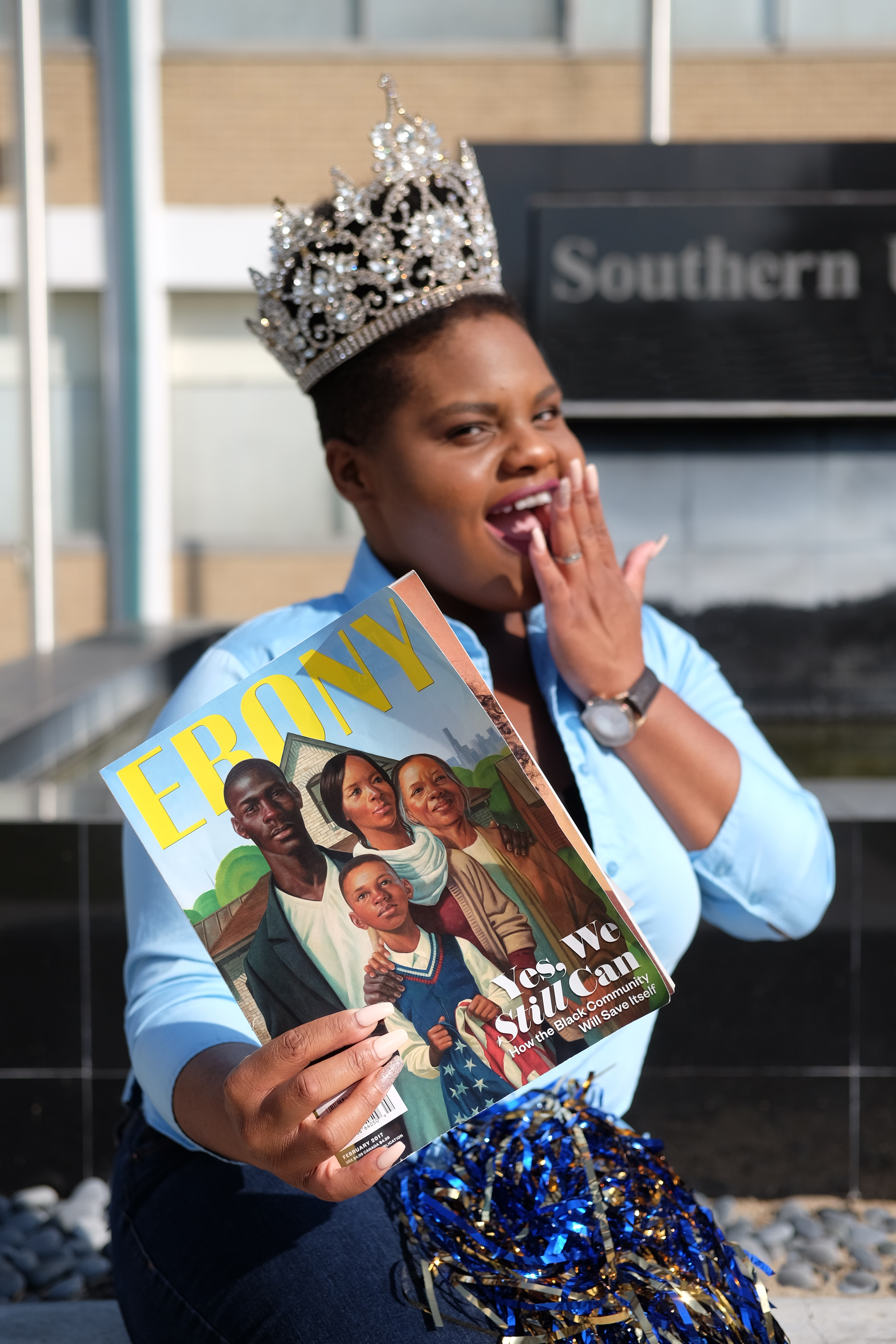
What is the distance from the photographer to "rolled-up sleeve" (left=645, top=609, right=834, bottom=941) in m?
1.31

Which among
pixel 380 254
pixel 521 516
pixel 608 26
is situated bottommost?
pixel 521 516

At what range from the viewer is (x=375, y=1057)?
0.90m

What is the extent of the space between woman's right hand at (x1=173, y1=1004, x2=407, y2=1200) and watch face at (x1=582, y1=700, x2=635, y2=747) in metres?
0.44

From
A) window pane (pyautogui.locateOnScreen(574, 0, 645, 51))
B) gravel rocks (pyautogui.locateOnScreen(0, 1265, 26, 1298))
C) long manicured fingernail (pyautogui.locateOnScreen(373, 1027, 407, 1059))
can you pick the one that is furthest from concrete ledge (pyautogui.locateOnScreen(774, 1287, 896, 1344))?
window pane (pyautogui.locateOnScreen(574, 0, 645, 51))

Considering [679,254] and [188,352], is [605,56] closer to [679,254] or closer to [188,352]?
[188,352]

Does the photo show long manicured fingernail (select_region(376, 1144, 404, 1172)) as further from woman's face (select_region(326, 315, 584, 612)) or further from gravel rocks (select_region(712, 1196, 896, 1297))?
gravel rocks (select_region(712, 1196, 896, 1297))

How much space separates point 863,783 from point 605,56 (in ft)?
26.4

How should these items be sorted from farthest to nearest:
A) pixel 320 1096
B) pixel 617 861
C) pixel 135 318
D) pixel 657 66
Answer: pixel 135 318
pixel 657 66
pixel 617 861
pixel 320 1096

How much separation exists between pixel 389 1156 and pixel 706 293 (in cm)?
433

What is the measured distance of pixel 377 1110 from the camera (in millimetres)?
919

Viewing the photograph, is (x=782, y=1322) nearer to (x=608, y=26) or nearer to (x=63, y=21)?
(x=608, y=26)

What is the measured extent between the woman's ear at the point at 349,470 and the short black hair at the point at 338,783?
55 cm

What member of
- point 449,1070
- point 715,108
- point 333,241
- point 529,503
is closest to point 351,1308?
point 449,1070

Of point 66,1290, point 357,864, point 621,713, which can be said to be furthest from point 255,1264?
point 66,1290
